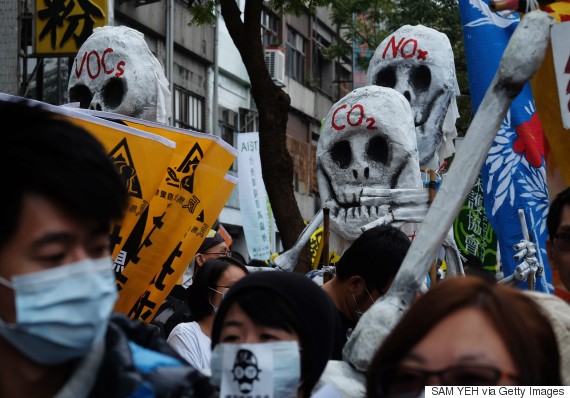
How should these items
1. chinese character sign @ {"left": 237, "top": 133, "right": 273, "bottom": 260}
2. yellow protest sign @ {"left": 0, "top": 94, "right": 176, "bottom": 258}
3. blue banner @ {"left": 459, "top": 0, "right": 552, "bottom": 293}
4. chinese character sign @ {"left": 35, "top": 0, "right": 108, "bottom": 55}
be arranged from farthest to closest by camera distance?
chinese character sign @ {"left": 237, "top": 133, "right": 273, "bottom": 260} → chinese character sign @ {"left": 35, "top": 0, "right": 108, "bottom": 55} → blue banner @ {"left": 459, "top": 0, "right": 552, "bottom": 293} → yellow protest sign @ {"left": 0, "top": 94, "right": 176, "bottom": 258}

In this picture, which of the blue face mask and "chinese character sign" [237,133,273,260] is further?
"chinese character sign" [237,133,273,260]

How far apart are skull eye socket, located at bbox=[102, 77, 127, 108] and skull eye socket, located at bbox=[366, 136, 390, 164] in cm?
163

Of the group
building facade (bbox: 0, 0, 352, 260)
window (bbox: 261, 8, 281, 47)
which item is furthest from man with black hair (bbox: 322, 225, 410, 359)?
window (bbox: 261, 8, 281, 47)

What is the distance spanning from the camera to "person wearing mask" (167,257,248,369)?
582 cm

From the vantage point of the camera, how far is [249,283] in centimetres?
313

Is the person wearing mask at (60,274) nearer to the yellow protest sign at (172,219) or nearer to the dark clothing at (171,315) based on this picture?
the yellow protest sign at (172,219)

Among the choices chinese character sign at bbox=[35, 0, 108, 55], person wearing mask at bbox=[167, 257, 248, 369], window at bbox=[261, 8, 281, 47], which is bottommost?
person wearing mask at bbox=[167, 257, 248, 369]

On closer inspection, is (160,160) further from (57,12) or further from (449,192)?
(57,12)

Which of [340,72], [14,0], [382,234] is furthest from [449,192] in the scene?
[340,72]

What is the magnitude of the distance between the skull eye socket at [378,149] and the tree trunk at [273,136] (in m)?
1.99

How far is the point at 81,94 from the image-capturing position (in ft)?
26.0

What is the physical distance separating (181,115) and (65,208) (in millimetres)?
22252

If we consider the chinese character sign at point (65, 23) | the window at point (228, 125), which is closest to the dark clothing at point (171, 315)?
the chinese character sign at point (65, 23)

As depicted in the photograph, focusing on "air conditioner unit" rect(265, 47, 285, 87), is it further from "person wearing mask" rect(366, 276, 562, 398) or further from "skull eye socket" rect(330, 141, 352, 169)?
"person wearing mask" rect(366, 276, 562, 398)
